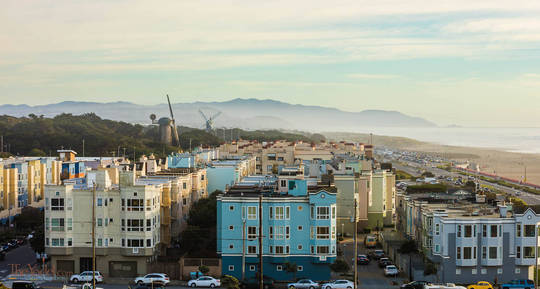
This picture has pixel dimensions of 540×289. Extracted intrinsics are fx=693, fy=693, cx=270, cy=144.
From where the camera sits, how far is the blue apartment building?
37.1 m

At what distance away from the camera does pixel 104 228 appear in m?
37.7

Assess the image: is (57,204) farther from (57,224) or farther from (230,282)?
(230,282)

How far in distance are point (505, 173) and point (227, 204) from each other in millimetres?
94242

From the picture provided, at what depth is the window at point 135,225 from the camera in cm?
3741

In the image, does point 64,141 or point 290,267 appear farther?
point 64,141

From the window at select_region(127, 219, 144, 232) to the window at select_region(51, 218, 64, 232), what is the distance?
3.67m

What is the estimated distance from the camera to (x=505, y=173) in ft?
397

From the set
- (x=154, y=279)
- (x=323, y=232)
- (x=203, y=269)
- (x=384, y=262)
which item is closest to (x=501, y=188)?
(x=384, y=262)

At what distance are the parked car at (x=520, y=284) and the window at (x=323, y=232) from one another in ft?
30.3

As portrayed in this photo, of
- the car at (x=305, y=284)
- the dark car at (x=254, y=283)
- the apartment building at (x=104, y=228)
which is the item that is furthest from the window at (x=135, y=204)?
the car at (x=305, y=284)

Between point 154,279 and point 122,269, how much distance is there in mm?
2883

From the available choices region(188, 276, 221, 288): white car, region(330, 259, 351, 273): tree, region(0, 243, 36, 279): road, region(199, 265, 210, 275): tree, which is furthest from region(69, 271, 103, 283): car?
region(330, 259, 351, 273): tree

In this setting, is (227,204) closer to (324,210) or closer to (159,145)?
(324,210)

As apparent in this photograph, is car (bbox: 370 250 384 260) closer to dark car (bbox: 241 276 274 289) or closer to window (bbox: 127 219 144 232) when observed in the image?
dark car (bbox: 241 276 274 289)
